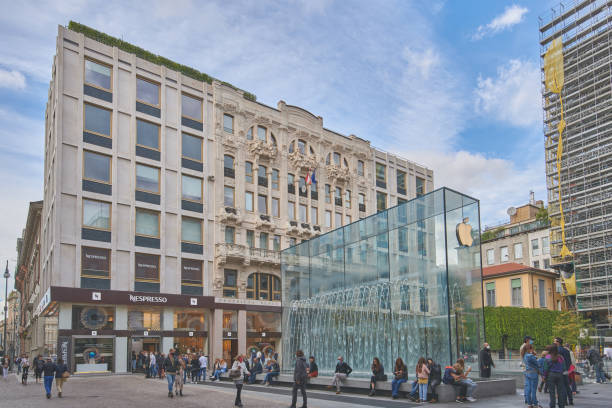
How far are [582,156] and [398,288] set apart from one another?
4181 centimetres

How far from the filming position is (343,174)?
56.8 m

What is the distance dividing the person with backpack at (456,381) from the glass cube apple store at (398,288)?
1.08m

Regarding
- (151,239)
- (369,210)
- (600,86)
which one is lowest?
(151,239)

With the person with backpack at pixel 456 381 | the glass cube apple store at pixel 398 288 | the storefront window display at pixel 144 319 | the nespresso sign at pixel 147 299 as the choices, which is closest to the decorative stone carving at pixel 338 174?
the nespresso sign at pixel 147 299

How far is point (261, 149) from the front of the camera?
49.9 metres

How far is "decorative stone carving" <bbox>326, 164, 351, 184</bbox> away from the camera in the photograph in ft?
183

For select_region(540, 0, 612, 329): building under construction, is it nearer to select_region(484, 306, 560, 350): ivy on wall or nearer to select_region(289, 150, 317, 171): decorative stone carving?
select_region(484, 306, 560, 350): ivy on wall

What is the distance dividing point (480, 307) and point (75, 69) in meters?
33.1

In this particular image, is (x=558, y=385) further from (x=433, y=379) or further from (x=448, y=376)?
(x=433, y=379)

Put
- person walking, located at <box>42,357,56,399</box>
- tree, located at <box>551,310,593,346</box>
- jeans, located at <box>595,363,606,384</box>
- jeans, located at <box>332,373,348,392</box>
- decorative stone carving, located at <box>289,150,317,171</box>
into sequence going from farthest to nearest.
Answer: decorative stone carving, located at <box>289,150,317,171</box> → tree, located at <box>551,310,593,346</box> → jeans, located at <box>595,363,606,384</box> → person walking, located at <box>42,357,56,399</box> → jeans, located at <box>332,373,348,392</box>

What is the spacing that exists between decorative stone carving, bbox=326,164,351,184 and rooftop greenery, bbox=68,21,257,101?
9945mm

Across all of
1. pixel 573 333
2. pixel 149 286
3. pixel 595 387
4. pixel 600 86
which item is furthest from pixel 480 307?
pixel 600 86

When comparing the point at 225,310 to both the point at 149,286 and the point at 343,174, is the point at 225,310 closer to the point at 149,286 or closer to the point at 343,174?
the point at 149,286

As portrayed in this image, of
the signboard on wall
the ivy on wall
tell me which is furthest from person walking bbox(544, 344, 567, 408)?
the ivy on wall
